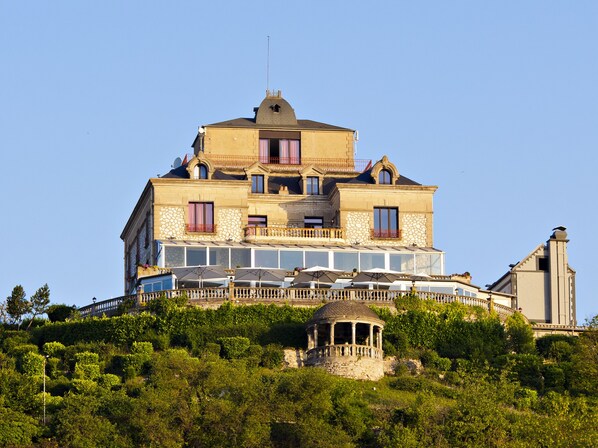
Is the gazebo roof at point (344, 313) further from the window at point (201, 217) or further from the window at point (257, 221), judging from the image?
the window at point (257, 221)

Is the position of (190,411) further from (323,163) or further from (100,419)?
(323,163)

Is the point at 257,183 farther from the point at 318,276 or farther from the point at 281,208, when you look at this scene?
the point at 318,276

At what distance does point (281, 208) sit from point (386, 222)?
6142 mm

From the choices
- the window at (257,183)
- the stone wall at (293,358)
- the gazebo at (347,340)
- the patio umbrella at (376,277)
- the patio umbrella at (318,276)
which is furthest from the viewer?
the window at (257,183)

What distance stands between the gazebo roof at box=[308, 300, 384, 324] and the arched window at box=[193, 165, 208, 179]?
17.6 meters

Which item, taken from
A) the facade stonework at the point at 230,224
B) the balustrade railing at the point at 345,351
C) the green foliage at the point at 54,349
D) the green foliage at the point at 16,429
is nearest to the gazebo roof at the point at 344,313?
the balustrade railing at the point at 345,351

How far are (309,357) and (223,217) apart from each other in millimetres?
17335

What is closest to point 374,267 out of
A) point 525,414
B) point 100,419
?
point 525,414

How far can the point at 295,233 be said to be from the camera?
336ft

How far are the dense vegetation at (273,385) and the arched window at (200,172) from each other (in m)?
13.2

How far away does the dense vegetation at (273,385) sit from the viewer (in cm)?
7631

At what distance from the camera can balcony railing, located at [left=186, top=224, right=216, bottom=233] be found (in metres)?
102

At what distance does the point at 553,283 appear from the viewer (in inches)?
4277

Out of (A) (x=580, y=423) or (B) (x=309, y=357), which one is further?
(B) (x=309, y=357)
